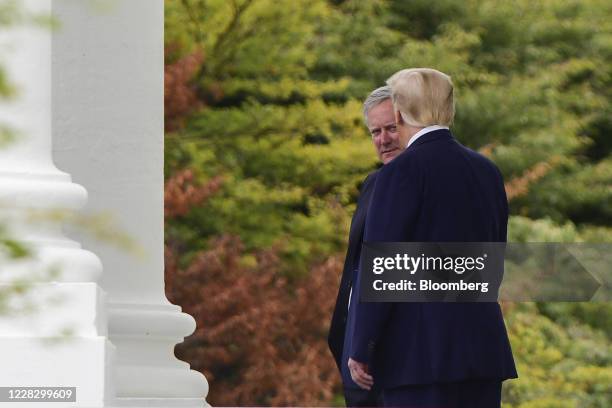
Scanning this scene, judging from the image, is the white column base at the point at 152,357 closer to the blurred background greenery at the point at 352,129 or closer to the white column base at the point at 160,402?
the white column base at the point at 160,402

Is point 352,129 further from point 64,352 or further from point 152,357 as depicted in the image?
point 64,352

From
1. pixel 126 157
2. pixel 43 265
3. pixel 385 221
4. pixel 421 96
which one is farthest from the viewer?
pixel 126 157

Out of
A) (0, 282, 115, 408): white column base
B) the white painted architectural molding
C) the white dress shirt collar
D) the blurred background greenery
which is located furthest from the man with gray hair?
the blurred background greenery

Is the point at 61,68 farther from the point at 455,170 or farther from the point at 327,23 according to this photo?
the point at 327,23

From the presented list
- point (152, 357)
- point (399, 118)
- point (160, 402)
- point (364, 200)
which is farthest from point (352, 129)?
point (399, 118)

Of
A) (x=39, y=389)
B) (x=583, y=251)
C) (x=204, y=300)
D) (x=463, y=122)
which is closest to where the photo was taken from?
(x=39, y=389)

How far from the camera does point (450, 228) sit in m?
8.94

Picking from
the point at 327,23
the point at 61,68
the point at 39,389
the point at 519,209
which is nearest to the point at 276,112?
the point at 327,23

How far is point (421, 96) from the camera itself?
908 centimetres

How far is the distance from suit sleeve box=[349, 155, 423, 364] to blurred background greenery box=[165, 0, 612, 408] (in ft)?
59.3

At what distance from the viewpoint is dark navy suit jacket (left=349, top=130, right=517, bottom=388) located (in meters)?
8.80

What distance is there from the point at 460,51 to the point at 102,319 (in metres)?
24.1

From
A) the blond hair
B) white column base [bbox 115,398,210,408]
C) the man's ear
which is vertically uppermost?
the blond hair

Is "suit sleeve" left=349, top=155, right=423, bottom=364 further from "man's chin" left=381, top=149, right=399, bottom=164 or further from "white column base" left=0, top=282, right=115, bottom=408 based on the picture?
"white column base" left=0, top=282, right=115, bottom=408
